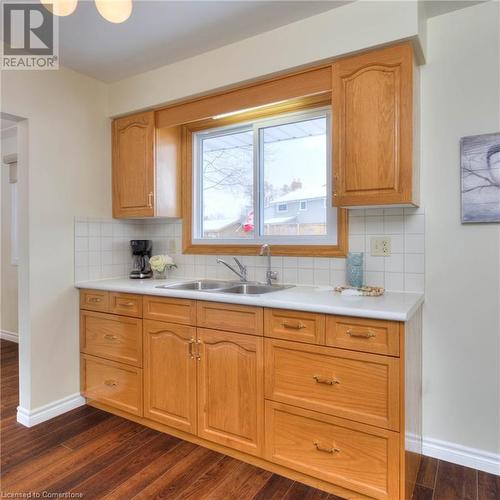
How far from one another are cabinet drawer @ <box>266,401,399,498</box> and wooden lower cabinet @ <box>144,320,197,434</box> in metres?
0.52

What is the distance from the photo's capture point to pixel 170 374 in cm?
214

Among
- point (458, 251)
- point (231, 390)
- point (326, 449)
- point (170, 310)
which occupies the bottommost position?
point (326, 449)

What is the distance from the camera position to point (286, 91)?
209 cm

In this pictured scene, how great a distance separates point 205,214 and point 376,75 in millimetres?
1610

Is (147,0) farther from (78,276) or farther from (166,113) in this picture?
(78,276)

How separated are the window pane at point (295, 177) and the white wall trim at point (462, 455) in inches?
53.4

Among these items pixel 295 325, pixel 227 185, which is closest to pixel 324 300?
pixel 295 325

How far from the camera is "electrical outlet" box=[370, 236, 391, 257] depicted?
2062 mm

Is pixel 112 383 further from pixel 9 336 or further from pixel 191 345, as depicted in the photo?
pixel 9 336

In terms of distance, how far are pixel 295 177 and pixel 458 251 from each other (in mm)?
1123

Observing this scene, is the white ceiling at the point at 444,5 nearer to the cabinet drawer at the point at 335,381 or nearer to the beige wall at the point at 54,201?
the cabinet drawer at the point at 335,381

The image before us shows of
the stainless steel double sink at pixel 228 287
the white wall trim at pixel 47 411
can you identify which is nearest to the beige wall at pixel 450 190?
the stainless steel double sink at pixel 228 287

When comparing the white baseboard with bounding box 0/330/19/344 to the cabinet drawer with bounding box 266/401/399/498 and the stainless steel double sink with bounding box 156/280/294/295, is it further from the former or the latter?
the cabinet drawer with bounding box 266/401/399/498

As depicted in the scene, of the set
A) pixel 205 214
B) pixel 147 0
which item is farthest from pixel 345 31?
pixel 205 214
